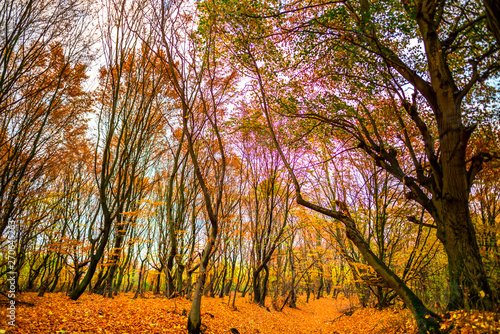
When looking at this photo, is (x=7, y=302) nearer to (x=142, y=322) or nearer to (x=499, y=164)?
(x=142, y=322)

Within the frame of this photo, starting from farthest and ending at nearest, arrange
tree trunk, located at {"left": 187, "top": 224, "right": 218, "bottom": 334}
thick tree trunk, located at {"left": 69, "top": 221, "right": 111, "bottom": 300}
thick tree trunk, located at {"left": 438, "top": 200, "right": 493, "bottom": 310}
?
thick tree trunk, located at {"left": 69, "top": 221, "right": 111, "bottom": 300}, tree trunk, located at {"left": 187, "top": 224, "right": 218, "bottom": 334}, thick tree trunk, located at {"left": 438, "top": 200, "right": 493, "bottom": 310}

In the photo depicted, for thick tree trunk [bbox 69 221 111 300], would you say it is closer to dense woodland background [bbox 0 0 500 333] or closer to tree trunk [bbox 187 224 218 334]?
dense woodland background [bbox 0 0 500 333]

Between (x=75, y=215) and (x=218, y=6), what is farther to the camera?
(x=75, y=215)

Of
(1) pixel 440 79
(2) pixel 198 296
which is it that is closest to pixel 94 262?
(2) pixel 198 296

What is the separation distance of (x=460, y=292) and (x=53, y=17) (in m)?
9.15

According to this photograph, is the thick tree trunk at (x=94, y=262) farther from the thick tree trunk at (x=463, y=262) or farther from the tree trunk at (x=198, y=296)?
the thick tree trunk at (x=463, y=262)

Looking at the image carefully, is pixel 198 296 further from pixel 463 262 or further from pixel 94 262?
pixel 463 262

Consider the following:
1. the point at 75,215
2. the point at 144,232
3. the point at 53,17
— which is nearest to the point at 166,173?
the point at 75,215

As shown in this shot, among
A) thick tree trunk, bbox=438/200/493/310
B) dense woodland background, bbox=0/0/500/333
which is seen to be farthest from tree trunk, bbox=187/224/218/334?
thick tree trunk, bbox=438/200/493/310

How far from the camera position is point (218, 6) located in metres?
4.67

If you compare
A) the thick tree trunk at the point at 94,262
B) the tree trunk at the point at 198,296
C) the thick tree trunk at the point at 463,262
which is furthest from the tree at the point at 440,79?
the thick tree trunk at the point at 94,262

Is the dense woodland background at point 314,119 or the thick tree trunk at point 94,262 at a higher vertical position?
Result: the dense woodland background at point 314,119

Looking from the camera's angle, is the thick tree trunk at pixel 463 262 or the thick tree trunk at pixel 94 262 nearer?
the thick tree trunk at pixel 463 262

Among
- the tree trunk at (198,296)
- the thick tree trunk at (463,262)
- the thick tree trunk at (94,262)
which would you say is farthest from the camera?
the thick tree trunk at (94,262)
